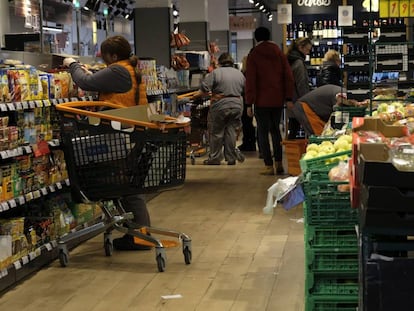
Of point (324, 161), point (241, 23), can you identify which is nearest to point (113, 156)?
point (324, 161)

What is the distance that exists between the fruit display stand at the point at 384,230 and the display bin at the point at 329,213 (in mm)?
976

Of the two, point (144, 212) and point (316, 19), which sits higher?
point (316, 19)

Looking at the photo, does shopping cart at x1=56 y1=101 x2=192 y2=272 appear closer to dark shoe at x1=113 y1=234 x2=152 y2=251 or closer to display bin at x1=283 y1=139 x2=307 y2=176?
dark shoe at x1=113 y1=234 x2=152 y2=251

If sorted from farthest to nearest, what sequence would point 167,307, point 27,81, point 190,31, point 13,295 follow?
point 190,31 → point 27,81 → point 13,295 → point 167,307

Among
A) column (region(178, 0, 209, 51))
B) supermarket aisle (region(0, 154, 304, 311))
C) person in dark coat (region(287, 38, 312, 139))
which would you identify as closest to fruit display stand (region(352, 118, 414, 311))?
supermarket aisle (region(0, 154, 304, 311))

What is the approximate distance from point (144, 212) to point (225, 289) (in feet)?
4.16

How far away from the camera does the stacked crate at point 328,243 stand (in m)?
3.53

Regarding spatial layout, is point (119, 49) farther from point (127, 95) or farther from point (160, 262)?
point (160, 262)

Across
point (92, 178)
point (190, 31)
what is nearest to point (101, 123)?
point (92, 178)

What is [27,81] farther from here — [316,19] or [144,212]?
[316,19]

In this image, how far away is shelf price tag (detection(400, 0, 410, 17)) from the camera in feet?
17.0

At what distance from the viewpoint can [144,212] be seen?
588 cm

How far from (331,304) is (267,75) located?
6468 millimetres

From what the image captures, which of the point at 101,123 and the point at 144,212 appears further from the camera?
the point at 144,212
